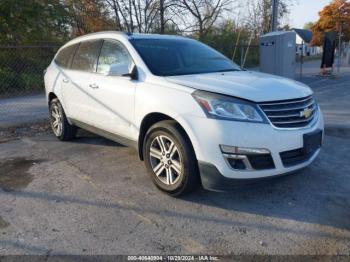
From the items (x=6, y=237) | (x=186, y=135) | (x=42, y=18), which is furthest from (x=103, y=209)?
(x=42, y=18)

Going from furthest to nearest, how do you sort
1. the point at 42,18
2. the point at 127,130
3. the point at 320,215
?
the point at 42,18 < the point at 127,130 < the point at 320,215

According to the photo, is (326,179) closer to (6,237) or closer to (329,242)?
(329,242)

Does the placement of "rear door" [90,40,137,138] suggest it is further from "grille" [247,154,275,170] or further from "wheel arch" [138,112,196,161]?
"grille" [247,154,275,170]

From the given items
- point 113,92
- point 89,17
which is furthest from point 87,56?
point 89,17

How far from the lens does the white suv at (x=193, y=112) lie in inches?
127

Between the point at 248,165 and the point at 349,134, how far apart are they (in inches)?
151

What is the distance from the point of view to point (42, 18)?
13.7 meters

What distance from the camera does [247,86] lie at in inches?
137

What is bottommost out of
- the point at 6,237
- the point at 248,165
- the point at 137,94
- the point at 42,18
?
the point at 6,237

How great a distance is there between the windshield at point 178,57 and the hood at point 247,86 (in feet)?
0.99

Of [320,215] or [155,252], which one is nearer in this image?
[155,252]

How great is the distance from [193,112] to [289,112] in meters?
0.97

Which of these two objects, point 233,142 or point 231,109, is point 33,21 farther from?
point 233,142

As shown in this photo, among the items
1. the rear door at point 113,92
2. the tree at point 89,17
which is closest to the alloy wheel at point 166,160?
the rear door at point 113,92
